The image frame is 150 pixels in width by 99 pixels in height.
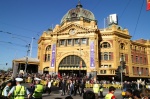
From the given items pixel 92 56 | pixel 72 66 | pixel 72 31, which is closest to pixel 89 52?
pixel 92 56

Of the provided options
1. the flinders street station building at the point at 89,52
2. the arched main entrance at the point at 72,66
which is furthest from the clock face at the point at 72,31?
the arched main entrance at the point at 72,66

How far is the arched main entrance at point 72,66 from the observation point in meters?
46.3

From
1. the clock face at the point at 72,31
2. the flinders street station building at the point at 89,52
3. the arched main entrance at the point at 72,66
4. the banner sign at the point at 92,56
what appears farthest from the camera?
the clock face at the point at 72,31

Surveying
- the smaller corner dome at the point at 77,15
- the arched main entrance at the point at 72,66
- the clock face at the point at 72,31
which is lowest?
the arched main entrance at the point at 72,66

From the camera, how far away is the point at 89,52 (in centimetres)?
4566

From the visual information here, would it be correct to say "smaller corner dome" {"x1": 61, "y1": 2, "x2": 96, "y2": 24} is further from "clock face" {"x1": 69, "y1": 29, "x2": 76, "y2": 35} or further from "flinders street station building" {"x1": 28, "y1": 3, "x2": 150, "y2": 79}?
"clock face" {"x1": 69, "y1": 29, "x2": 76, "y2": 35}

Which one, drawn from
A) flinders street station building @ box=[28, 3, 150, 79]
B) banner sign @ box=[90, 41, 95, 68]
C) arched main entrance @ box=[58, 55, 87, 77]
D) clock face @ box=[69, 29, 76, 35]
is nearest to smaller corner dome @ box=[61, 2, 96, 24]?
flinders street station building @ box=[28, 3, 150, 79]

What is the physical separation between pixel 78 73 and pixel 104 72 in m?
7.50

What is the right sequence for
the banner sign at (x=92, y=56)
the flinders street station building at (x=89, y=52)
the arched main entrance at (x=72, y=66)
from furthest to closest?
the arched main entrance at (x=72, y=66) → the flinders street station building at (x=89, y=52) → the banner sign at (x=92, y=56)

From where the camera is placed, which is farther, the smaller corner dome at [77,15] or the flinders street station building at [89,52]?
the smaller corner dome at [77,15]

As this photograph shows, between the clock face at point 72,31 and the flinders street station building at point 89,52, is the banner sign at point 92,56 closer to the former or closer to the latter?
the flinders street station building at point 89,52

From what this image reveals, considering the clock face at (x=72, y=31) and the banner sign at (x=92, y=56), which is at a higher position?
the clock face at (x=72, y=31)

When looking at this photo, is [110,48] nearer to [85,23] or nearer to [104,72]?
[104,72]

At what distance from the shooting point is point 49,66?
51.0 m
